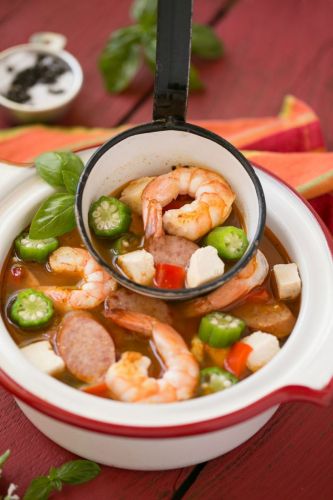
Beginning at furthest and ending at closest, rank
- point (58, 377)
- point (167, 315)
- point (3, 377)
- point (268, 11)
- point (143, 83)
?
point (268, 11) → point (143, 83) → point (167, 315) → point (58, 377) → point (3, 377)

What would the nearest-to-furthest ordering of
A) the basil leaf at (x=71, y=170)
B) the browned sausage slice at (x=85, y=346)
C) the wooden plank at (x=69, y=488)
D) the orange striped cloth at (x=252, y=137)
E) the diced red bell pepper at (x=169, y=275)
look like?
1. the browned sausage slice at (x=85, y=346)
2. the wooden plank at (x=69, y=488)
3. the diced red bell pepper at (x=169, y=275)
4. the basil leaf at (x=71, y=170)
5. the orange striped cloth at (x=252, y=137)

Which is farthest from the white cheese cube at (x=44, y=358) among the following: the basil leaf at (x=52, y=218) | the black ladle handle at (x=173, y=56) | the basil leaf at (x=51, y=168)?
the black ladle handle at (x=173, y=56)

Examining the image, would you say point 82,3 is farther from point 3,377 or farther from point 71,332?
point 3,377

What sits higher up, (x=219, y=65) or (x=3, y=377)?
(x=219, y=65)

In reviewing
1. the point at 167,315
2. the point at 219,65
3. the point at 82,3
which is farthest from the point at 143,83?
the point at 167,315

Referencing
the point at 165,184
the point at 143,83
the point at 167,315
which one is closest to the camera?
the point at 167,315

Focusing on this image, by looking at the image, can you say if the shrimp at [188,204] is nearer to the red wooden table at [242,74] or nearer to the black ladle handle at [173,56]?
the black ladle handle at [173,56]

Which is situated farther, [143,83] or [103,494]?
[143,83]
